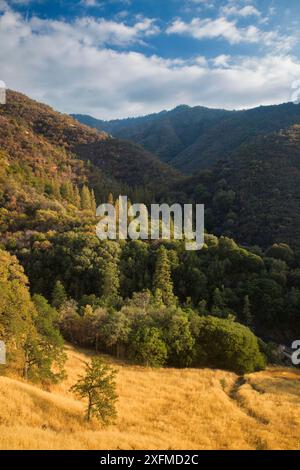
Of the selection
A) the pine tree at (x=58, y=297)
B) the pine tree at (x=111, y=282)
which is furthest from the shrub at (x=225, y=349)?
the pine tree at (x=58, y=297)

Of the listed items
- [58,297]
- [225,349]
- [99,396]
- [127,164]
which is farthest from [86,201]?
[99,396]

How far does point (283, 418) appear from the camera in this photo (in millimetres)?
31531

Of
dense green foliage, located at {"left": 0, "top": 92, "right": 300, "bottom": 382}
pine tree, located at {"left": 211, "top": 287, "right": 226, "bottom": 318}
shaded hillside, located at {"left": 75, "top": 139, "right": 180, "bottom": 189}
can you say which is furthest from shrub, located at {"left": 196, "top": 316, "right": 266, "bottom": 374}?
shaded hillside, located at {"left": 75, "top": 139, "right": 180, "bottom": 189}

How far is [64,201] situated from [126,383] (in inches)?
3356

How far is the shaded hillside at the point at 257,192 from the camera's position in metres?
105

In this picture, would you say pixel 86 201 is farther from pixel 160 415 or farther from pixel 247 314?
pixel 160 415

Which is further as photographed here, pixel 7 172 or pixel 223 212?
pixel 223 212

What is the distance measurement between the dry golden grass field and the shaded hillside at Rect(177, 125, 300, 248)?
63.2 m

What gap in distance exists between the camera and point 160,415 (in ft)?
97.3

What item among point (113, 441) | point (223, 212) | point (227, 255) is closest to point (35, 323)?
point (113, 441)

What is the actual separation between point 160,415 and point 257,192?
330 feet

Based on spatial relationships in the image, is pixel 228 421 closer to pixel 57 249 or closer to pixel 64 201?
pixel 57 249

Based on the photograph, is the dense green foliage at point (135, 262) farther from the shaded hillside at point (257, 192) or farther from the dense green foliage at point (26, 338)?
the shaded hillside at point (257, 192)

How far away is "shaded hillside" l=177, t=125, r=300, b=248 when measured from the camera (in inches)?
4122
